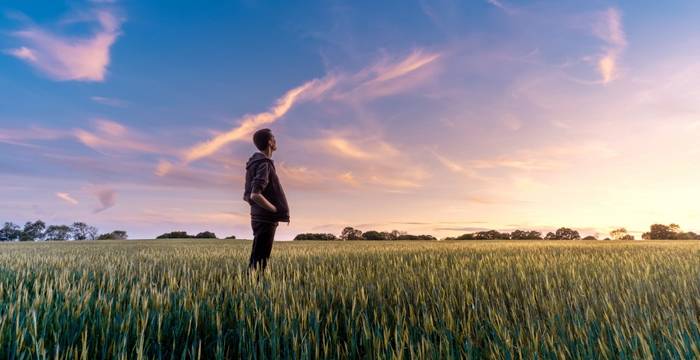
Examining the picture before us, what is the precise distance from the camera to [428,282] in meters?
4.13

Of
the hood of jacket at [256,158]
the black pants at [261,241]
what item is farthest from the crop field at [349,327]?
the hood of jacket at [256,158]

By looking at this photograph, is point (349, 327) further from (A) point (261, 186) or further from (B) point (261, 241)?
(B) point (261, 241)

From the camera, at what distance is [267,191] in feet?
15.9

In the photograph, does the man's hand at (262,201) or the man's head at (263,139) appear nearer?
the man's hand at (262,201)

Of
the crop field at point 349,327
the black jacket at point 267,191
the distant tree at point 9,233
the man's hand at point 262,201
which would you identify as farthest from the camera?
the distant tree at point 9,233

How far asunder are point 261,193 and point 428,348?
3219 mm

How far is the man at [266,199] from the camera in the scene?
15.5ft

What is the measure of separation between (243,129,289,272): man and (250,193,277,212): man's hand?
52 millimetres

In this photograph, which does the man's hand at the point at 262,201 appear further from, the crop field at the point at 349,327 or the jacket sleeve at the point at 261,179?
the crop field at the point at 349,327

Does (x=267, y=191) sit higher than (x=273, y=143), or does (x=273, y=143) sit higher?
(x=273, y=143)

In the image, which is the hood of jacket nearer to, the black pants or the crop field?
the black pants

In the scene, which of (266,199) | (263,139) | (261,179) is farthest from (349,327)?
(263,139)

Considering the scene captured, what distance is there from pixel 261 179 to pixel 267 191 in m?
0.41

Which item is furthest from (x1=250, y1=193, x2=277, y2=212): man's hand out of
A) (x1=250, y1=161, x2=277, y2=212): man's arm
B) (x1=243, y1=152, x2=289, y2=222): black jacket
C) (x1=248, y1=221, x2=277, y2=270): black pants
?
(x1=248, y1=221, x2=277, y2=270): black pants
